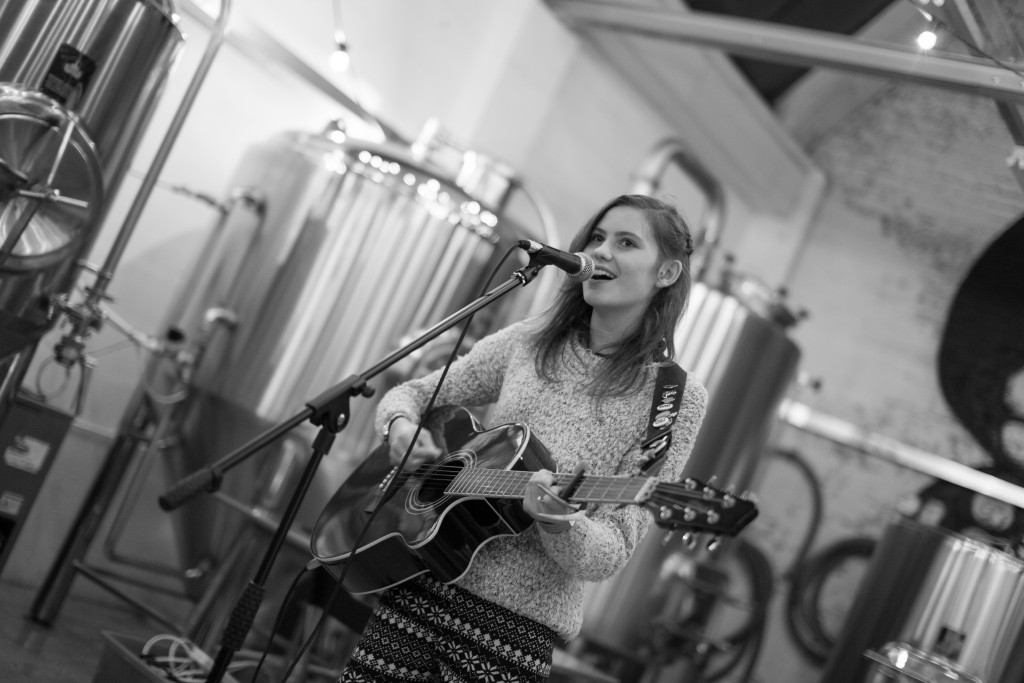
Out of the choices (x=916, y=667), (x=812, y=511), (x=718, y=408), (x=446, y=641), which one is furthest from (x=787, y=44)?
(x=446, y=641)

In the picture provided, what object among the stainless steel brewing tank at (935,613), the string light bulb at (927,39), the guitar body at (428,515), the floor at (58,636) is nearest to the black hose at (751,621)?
the stainless steel brewing tank at (935,613)

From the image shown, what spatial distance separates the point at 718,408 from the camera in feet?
19.9

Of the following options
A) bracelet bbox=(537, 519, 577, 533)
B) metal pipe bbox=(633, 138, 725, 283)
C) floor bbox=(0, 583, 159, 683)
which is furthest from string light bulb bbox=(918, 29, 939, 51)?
floor bbox=(0, 583, 159, 683)

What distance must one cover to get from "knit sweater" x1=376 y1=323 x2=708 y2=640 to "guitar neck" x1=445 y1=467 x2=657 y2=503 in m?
0.08

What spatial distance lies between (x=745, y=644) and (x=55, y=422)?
6.23 m

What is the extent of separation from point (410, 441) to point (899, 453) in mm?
7009

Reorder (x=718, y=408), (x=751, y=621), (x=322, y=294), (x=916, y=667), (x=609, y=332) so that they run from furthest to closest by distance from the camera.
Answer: (x=751, y=621)
(x=718, y=408)
(x=916, y=667)
(x=322, y=294)
(x=609, y=332)

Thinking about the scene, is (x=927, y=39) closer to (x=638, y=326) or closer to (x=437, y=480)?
(x=638, y=326)

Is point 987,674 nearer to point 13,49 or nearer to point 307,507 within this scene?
point 307,507

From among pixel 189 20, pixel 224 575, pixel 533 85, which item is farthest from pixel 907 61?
pixel 224 575

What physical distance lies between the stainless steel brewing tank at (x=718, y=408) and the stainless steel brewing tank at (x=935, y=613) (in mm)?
1114

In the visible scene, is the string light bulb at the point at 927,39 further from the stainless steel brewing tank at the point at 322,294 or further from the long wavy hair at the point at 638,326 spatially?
the long wavy hair at the point at 638,326

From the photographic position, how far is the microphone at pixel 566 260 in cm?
226

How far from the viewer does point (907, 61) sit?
20.3 ft
